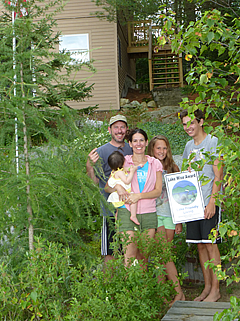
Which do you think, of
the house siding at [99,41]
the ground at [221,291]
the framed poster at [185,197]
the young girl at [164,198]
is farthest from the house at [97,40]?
the framed poster at [185,197]

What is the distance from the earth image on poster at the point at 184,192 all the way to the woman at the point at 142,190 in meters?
0.29

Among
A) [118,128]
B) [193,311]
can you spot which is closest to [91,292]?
[193,311]

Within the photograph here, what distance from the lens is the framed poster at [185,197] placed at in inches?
148

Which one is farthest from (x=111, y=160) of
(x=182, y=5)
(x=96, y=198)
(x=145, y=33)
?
(x=145, y=33)

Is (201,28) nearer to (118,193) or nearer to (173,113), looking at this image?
(118,193)

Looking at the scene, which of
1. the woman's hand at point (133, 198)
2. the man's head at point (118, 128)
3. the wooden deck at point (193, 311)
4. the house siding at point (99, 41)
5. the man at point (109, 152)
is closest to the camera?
the wooden deck at point (193, 311)

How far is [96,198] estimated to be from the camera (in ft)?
10.5

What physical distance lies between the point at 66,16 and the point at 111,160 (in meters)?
12.0

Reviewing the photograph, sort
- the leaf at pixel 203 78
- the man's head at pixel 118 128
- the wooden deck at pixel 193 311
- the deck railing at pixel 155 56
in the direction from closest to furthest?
the leaf at pixel 203 78, the wooden deck at pixel 193 311, the man's head at pixel 118 128, the deck railing at pixel 155 56

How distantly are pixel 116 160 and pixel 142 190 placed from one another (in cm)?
42

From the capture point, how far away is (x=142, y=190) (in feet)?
12.0

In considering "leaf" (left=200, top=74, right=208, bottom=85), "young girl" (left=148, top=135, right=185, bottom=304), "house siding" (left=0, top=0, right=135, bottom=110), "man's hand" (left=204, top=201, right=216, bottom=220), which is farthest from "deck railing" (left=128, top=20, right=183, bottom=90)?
"leaf" (left=200, top=74, right=208, bottom=85)

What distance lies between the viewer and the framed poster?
376 centimetres

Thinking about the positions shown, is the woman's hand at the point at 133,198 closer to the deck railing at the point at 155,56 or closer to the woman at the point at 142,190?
the woman at the point at 142,190
